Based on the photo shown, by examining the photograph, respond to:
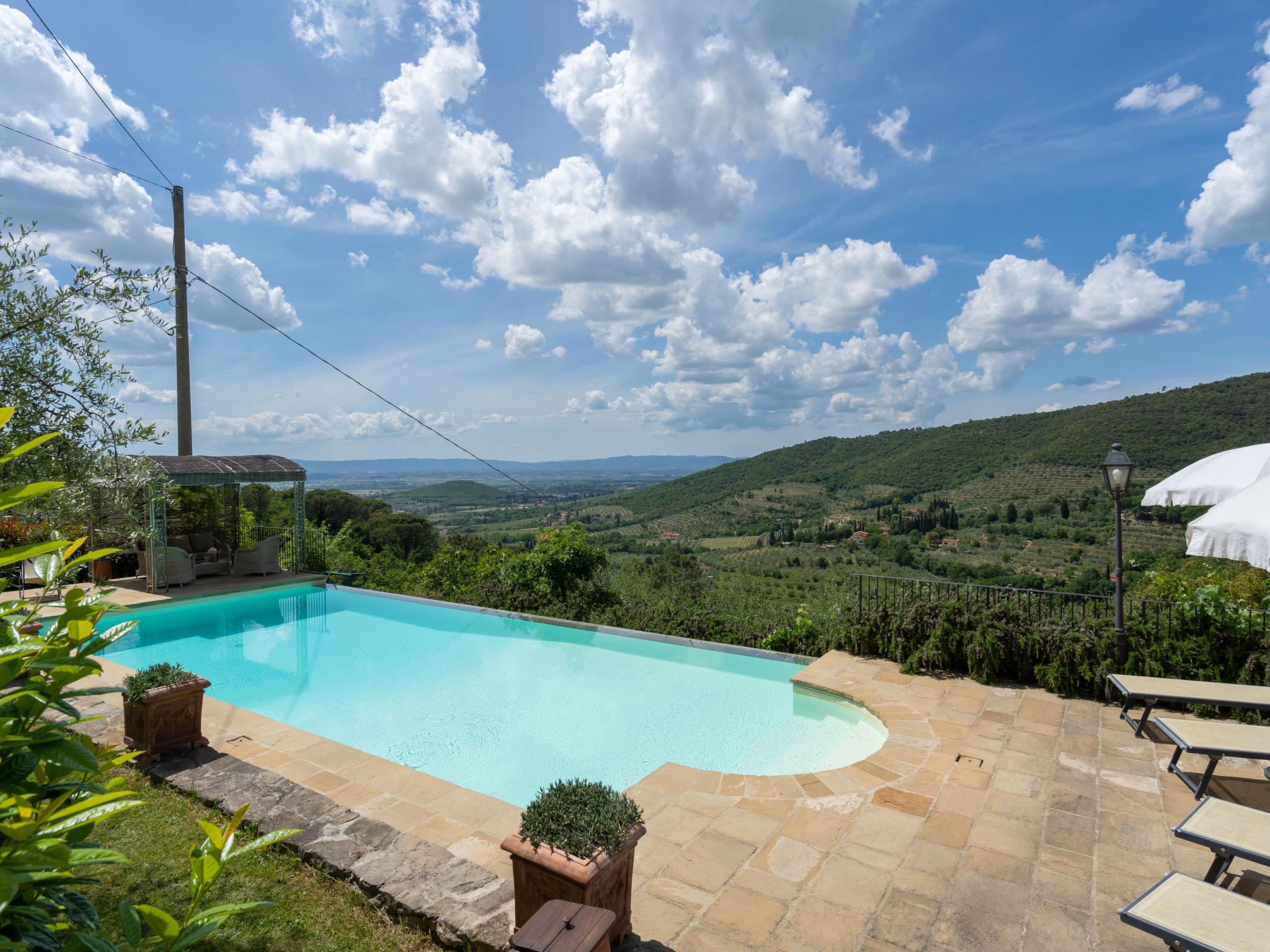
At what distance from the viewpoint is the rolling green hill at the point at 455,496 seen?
148 feet

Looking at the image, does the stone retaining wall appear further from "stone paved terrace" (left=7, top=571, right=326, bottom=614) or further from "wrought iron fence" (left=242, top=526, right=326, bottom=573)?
"wrought iron fence" (left=242, top=526, right=326, bottom=573)

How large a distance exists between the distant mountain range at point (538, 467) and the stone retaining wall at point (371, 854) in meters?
92.8

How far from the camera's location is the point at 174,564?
1145 centimetres

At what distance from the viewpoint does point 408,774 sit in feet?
15.7

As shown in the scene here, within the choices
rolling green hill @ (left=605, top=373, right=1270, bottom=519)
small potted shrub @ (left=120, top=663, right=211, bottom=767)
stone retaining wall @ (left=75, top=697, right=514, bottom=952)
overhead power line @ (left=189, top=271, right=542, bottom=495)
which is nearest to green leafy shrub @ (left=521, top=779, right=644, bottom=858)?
stone retaining wall @ (left=75, top=697, right=514, bottom=952)

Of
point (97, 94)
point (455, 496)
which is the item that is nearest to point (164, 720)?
point (97, 94)

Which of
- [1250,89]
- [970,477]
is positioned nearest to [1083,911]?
[1250,89]

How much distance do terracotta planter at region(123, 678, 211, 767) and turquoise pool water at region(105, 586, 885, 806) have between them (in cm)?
162

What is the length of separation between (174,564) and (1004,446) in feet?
120

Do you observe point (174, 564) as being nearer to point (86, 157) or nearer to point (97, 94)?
point (86, 157)

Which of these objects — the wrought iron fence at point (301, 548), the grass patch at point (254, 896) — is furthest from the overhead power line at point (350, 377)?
the grass patch at point (254, 896)

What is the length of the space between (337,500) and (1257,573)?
102 feet

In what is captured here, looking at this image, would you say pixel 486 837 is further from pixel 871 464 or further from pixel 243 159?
pixel 871 464

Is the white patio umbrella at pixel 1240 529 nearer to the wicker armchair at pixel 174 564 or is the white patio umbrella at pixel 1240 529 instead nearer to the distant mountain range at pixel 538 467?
the wicker armchair at pixel 174 564
